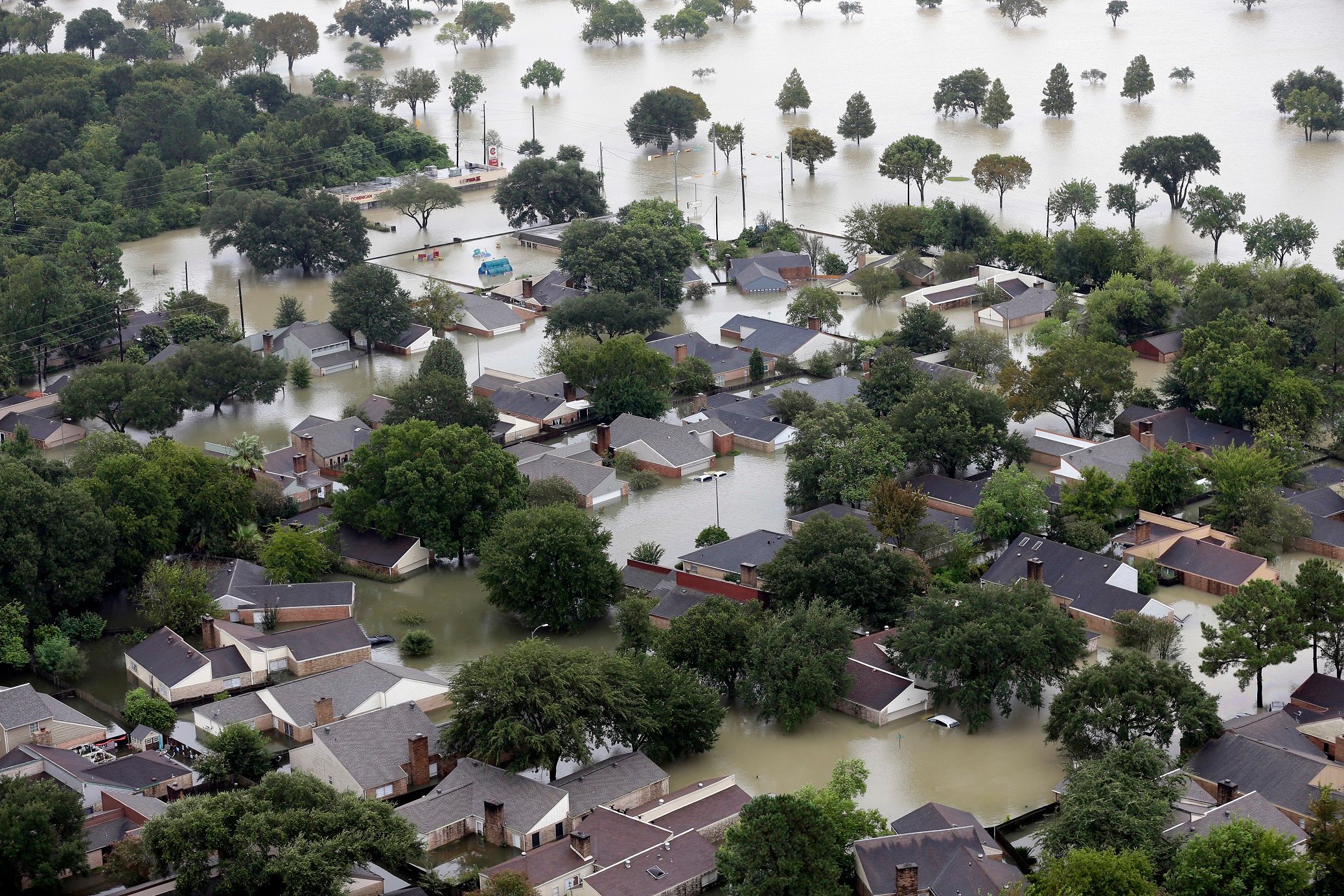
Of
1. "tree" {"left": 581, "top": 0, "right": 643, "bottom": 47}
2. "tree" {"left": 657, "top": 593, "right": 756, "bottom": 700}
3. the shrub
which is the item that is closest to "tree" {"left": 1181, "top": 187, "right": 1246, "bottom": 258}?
"tree" {"left": 657, "top": 593, "right": 756, "bottom": 700}

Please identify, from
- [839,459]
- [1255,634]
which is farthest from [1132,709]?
[839,459]

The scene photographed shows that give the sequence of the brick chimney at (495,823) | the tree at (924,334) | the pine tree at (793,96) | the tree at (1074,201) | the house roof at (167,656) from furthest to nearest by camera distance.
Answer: the pine tree at (793,96), the tree at (1074,201), the tree at (924,334), the house roof at (167,656), the brick chimney at (495,823)

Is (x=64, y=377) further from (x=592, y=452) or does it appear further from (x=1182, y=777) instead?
(x=1182, y=777)

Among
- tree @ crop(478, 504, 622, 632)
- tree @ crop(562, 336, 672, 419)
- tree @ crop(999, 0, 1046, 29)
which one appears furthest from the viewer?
tree @ crop(999, 0, 1046, 29)

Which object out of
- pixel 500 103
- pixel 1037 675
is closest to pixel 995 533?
pixel 1037 675

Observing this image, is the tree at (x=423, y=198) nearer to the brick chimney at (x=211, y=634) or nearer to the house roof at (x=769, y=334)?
the house roof at (x=769, y=334)

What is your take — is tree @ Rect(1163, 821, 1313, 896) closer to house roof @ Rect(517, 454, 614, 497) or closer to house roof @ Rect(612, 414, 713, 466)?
house roof @ Rect(517, 454, 614, 497)

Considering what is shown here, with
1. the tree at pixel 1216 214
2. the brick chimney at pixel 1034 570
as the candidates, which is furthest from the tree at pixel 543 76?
the brick chimney at pixel 1034 570
